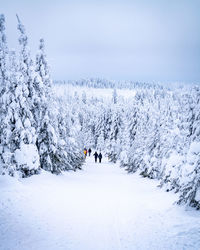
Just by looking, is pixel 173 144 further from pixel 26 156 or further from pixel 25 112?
pixel 25 112

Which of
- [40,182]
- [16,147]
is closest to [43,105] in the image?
[16,147]

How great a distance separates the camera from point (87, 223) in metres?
7.30

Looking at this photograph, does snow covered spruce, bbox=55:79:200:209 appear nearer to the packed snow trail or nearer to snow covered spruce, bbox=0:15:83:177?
the packed snow trail

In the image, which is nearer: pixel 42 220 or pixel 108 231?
pixel 108 231

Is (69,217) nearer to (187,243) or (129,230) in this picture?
(129,230)

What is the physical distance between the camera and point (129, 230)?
6840mm

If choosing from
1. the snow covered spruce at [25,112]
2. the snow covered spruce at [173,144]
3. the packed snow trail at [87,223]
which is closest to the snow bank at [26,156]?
the snow covered spruce at [25,112]

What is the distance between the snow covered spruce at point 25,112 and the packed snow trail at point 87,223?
2.20m

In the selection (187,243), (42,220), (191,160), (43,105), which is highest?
(43,105)

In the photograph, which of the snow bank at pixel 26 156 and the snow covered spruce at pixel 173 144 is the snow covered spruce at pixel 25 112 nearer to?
the snow bank at pixel 26 156

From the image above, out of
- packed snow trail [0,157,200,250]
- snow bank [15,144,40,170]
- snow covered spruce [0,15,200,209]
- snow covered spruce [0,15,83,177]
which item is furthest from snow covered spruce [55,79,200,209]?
snow bank [15,144,40,170]

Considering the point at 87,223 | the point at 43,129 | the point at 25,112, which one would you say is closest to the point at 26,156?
the point at 25,112

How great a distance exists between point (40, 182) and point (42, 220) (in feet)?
17.9

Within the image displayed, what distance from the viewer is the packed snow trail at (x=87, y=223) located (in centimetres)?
574
